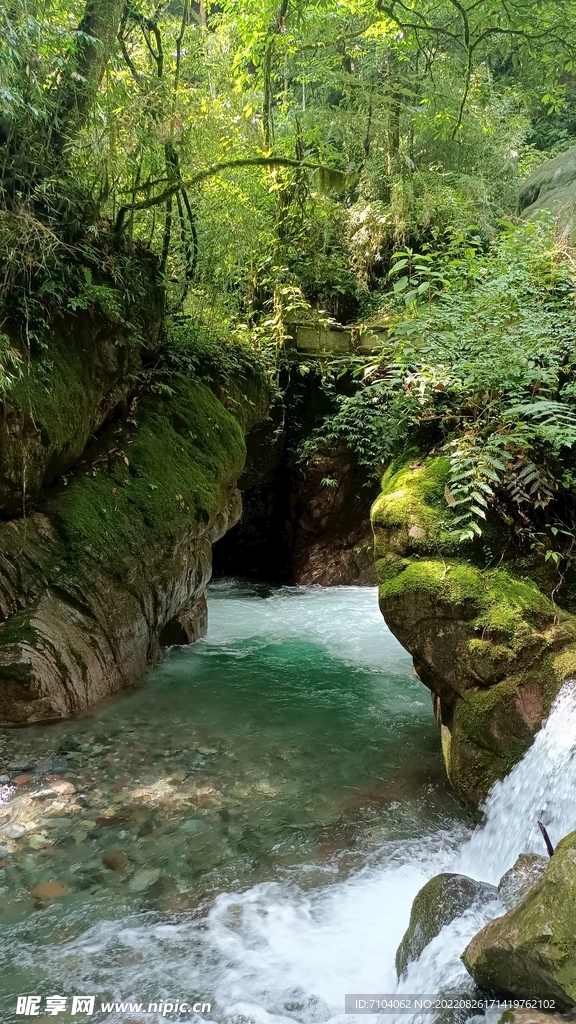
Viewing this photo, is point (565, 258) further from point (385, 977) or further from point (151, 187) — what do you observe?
point (385, 977)

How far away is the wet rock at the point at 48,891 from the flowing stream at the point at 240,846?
0.01 metres

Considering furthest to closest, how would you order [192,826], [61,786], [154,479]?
[154,479]
[61,786]
[192,826]

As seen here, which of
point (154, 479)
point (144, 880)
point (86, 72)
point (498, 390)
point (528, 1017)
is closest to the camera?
point (528, 1017)

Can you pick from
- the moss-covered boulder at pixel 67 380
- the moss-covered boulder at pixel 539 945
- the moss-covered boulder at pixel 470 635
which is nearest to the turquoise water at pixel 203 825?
the moss-covered boulder at pixel 470 635

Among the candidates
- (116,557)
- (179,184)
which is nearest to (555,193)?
(179,184)

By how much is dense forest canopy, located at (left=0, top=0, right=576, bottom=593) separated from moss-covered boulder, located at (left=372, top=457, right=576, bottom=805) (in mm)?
261

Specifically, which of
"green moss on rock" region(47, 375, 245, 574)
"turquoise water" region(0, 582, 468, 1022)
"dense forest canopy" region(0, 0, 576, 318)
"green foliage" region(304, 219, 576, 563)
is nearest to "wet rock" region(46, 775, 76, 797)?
"turquoise water" region(0, 582, 468, 1022)

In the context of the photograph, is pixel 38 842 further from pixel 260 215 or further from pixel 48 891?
pixel 260 215

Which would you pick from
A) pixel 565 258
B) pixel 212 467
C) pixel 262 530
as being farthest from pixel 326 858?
pixel 262 530

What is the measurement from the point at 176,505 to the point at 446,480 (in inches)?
116

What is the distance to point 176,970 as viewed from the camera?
261cm

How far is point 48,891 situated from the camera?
3.02 meters

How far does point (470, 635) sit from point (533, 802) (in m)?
0.93

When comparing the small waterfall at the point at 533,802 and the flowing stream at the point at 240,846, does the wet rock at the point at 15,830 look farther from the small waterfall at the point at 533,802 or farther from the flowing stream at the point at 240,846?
the small waterfall at the point at 533,802
